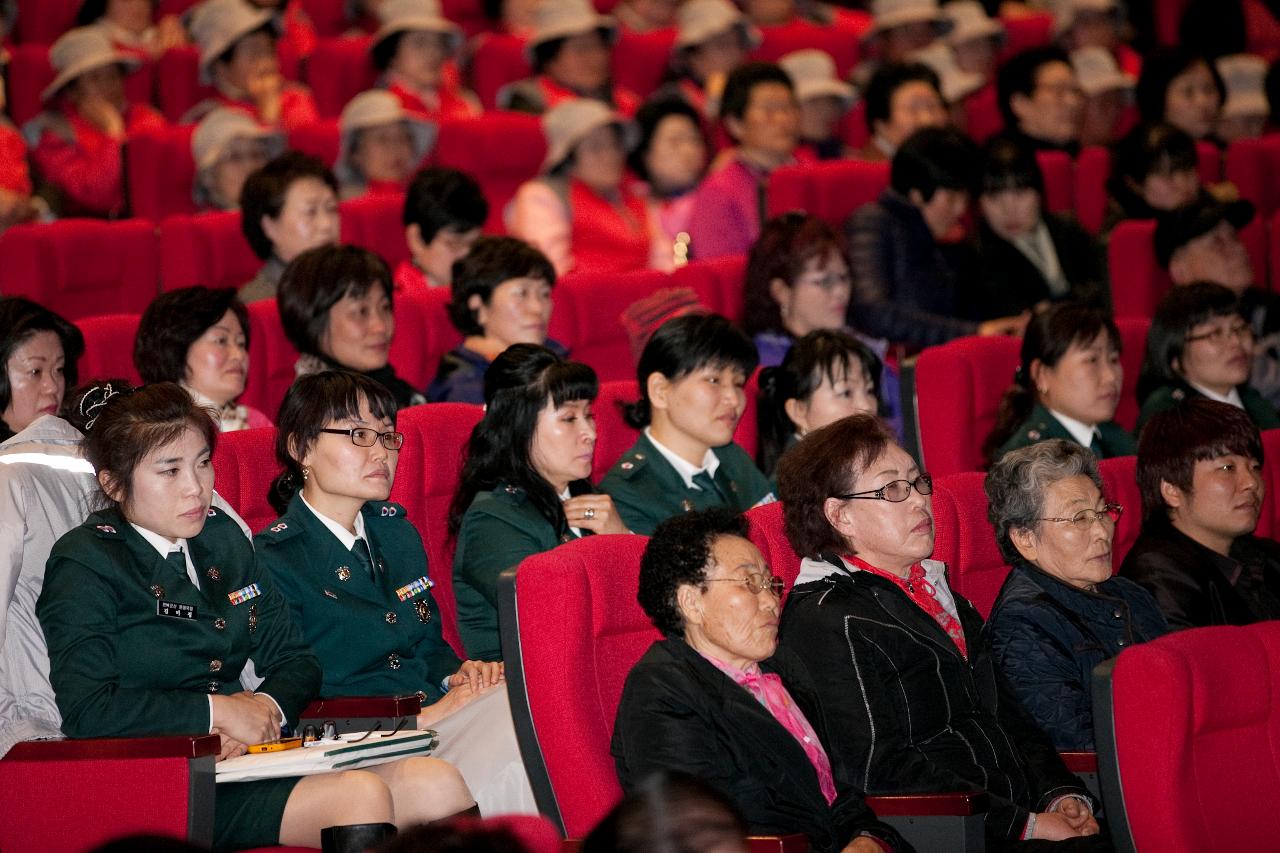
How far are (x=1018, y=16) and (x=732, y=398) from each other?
19.4 ft

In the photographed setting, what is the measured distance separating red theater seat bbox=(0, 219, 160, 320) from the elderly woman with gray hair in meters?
2.89

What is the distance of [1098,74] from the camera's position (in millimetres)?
7723

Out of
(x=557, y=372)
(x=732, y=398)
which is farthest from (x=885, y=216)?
(x=557, y=372)

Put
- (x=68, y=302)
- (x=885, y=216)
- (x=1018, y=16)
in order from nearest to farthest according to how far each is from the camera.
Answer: (x=68, y=302) < (x=885, y=216) < (x=1018, y=16)

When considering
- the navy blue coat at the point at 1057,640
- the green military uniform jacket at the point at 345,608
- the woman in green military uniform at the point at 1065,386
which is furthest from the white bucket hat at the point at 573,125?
the navy blue coat at the point at 1057,640

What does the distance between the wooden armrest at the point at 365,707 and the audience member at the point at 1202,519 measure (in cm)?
158

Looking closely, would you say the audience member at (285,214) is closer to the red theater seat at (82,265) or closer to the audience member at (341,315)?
the red theater seat at (82,265)

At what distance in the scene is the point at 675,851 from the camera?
1.34 meters

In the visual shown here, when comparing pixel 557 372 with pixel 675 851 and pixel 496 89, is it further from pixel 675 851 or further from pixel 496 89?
pixel 496 89

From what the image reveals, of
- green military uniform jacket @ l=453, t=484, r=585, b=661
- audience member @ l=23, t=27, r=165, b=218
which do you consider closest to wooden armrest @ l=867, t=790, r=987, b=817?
green military uniform jacket @ l=453, t=484, r=585, b=661

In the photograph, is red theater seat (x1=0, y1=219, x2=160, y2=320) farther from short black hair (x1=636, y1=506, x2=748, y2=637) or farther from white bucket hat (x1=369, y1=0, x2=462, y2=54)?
short black hair (x1=636, y1=506, x2=748, y2=637)

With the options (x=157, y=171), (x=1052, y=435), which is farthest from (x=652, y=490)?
(x=157, y=171)

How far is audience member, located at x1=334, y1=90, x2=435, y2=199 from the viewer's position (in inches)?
241

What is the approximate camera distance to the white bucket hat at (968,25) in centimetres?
815
